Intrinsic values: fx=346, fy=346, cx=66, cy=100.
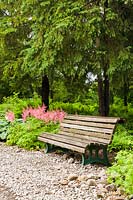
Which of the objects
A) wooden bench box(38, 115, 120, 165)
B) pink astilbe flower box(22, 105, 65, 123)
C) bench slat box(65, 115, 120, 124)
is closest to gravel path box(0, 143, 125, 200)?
wooden bench box(38, 115, 120, 165)

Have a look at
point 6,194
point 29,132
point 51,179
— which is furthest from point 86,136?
point 6,194

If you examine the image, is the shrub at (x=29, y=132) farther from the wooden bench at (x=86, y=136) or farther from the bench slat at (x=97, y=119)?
the bench slat at (x=97, y=119)

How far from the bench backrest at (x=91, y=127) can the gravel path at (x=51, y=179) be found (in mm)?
485

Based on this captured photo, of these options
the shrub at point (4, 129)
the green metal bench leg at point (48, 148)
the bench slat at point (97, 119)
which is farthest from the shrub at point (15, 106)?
the bench slat at point (97, 119)

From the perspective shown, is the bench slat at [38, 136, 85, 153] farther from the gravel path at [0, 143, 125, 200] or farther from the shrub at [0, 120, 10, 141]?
the shrub at [0, 120, 10, 141]

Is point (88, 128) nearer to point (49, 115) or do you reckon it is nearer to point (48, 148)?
point (48, 148)

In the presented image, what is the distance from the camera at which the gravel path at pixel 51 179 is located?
4414 mm

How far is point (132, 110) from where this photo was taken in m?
14.3

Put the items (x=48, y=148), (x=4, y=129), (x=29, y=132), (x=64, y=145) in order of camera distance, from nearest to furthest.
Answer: (x=64, y=145) < (x=48, y=148) < (x=29, y=132) < (x=4, y=129)

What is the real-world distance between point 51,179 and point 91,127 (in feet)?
5.51

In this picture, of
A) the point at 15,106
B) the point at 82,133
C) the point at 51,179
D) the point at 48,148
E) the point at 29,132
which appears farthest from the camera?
the point at 15,106

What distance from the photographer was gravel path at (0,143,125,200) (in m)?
4.41

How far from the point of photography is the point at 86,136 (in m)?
6.53

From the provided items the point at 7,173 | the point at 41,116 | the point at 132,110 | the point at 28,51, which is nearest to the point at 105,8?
the point at 28,51
